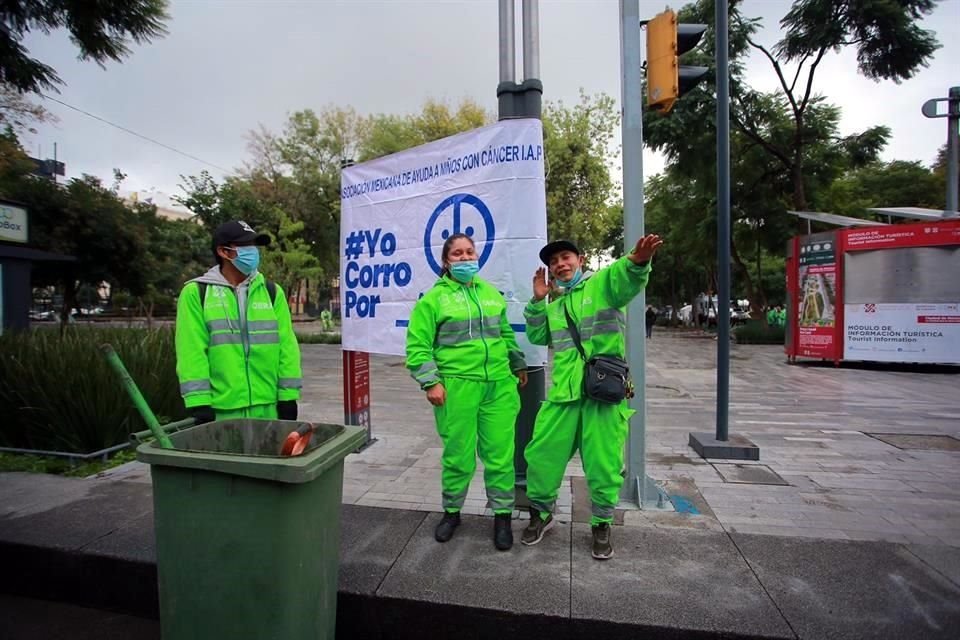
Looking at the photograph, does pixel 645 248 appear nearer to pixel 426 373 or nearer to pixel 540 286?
pixel 540 286

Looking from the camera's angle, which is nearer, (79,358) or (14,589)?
(14,589)

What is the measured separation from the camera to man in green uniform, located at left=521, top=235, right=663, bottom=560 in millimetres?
2914

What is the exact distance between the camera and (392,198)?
4270 millimetres

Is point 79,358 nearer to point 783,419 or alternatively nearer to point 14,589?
point 14,589

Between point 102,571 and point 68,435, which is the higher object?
point 68,435

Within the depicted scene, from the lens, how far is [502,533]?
3025 mm

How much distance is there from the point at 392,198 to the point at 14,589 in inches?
133

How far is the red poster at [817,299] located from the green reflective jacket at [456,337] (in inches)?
445

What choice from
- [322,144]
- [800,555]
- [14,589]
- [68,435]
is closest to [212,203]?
Answer: [322,144]

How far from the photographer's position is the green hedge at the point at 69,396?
4820mm

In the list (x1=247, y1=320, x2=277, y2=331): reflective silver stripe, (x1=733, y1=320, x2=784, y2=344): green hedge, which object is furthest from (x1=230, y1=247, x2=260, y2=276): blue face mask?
(x1=733, y1=320, x2=784, y2=344): green hedge

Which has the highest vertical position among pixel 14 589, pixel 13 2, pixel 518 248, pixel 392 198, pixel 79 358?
pixel 13 2

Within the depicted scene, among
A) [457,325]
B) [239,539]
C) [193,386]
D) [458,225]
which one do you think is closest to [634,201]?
[458,225]

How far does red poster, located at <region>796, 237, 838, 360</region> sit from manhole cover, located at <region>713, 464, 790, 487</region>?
8.88 metres
